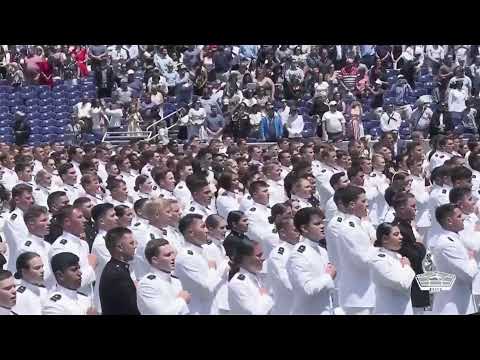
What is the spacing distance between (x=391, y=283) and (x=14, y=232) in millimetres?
3356

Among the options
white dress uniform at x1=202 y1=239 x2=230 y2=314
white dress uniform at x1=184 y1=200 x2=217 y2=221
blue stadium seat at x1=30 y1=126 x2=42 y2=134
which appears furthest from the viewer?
blue stadium seat at x1=30 y1=126 x2=42 y2=134

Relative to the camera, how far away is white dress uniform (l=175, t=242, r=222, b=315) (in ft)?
29.8

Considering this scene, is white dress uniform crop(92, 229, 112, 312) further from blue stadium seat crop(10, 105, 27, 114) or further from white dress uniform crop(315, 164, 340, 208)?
white dress uniform crop(315, 164, 340, 208)

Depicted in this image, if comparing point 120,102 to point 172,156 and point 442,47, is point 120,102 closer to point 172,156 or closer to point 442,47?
point 172,156

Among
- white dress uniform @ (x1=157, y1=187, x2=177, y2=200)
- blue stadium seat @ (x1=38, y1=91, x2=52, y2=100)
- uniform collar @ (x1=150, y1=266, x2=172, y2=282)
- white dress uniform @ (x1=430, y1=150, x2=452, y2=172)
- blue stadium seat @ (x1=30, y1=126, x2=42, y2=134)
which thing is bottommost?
uniform collar @ (x1=150, y1=266, x2=172, y2=282)

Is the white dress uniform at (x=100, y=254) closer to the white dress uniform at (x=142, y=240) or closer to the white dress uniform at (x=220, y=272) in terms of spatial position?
the white dress uniform at (x=142, y=240)

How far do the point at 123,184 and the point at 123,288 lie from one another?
1.92 meters

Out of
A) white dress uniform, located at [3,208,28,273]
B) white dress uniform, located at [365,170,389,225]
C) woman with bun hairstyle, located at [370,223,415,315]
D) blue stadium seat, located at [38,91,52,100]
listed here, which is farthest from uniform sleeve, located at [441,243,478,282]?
blue stadium seat, located at [38,91,52,100]

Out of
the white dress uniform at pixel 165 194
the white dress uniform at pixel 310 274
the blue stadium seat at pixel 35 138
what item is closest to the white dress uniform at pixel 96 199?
the white dress uniform at pixel 165 194

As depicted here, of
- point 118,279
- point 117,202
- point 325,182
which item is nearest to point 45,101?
point 117,202

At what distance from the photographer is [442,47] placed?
10664 millimetres

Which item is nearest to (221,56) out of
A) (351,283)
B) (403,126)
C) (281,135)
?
(281,135)

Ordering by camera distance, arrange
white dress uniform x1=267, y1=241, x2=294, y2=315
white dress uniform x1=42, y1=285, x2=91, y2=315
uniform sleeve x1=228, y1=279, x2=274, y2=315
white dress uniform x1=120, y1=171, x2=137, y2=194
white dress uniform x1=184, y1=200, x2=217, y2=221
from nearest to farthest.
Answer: white dress uniform x1=42, y1=285, x2=91, y2=315 → uniform sleeve x1=228, y1=279, x2=274, y2=315 → white dress uniform x1=267, y1=241, x2=294, y2=315 → white dress uniform x1=184, y1=200, x2=217, y2=221 → white dress uniform x1=120, y1=171, x2=137, y2=194

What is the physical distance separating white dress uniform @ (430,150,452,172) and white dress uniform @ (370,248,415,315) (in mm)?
1876
